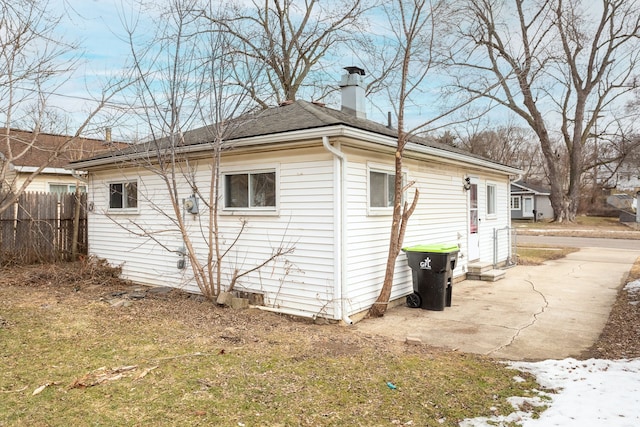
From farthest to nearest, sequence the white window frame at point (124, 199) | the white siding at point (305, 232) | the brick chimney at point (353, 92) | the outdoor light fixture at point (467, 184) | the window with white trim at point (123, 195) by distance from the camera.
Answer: the outdoor light fixture at point (467, 184)
the window with white trim at point (123, 195)
the white window frame at point (124, 199)
the brick chimney at point (353, 92)
the white siding at point (305, 232)

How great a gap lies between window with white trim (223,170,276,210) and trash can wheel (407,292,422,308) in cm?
280

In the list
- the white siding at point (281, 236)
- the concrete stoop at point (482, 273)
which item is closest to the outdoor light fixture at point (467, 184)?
the concrete stoop at point (482, 273)

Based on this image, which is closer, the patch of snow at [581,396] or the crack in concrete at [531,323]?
the patch of snow at [581,396]

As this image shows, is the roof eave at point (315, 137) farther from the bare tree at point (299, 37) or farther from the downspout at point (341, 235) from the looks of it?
the bare tree at point (299, 37)

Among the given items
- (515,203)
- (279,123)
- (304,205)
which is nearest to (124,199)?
(279,123)

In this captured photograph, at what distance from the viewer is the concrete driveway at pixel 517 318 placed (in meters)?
5.40

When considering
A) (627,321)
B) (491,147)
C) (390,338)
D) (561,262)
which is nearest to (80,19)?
(390,338)

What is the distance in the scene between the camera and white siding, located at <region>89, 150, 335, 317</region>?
21.1ft

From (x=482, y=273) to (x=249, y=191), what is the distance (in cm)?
588

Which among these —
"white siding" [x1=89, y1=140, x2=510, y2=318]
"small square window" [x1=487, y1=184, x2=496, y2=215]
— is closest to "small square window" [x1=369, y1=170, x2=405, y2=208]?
"white siding" [x1=89, y1=140, x2=510, y2=318]

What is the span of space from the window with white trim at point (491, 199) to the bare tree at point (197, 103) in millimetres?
6963

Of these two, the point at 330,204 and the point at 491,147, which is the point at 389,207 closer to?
the point at 330,204

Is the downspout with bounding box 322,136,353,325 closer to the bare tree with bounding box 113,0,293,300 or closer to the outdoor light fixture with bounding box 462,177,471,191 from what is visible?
the bare tree with bounding box 113,0,293,300

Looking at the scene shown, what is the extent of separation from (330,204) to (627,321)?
4.59 meters
